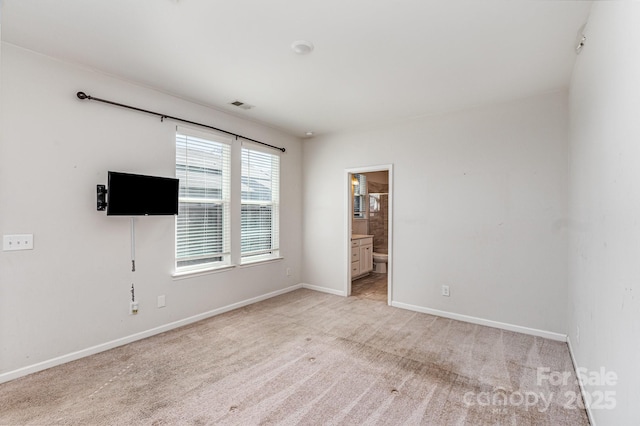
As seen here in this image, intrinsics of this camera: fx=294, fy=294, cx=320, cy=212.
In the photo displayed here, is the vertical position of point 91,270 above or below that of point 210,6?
below

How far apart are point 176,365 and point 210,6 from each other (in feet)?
9.41

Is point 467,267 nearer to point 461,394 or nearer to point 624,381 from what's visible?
point 461,394

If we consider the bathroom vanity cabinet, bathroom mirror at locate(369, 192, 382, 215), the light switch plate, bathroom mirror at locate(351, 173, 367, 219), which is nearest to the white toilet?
the bathroom vanity cabinet

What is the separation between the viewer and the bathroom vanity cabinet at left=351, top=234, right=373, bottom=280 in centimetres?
559

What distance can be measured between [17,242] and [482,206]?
470cm

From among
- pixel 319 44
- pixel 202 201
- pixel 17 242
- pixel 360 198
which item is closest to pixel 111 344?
pixel 17 242

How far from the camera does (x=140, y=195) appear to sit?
2.96 metres

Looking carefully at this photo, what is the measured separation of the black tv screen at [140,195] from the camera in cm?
278

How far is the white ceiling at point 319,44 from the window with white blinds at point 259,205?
1181 mm

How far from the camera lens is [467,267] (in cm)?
374

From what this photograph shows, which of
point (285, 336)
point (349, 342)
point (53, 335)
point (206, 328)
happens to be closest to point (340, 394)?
point (349, 342)

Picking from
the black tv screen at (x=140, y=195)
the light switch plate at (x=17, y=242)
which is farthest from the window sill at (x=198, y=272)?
the light switch plate at (x=17, y=242)

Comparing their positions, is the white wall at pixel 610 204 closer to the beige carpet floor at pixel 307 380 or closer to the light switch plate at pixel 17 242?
the beige carpet floor at pixel 307 380

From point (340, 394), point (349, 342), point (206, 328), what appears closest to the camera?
point (340, 394)
